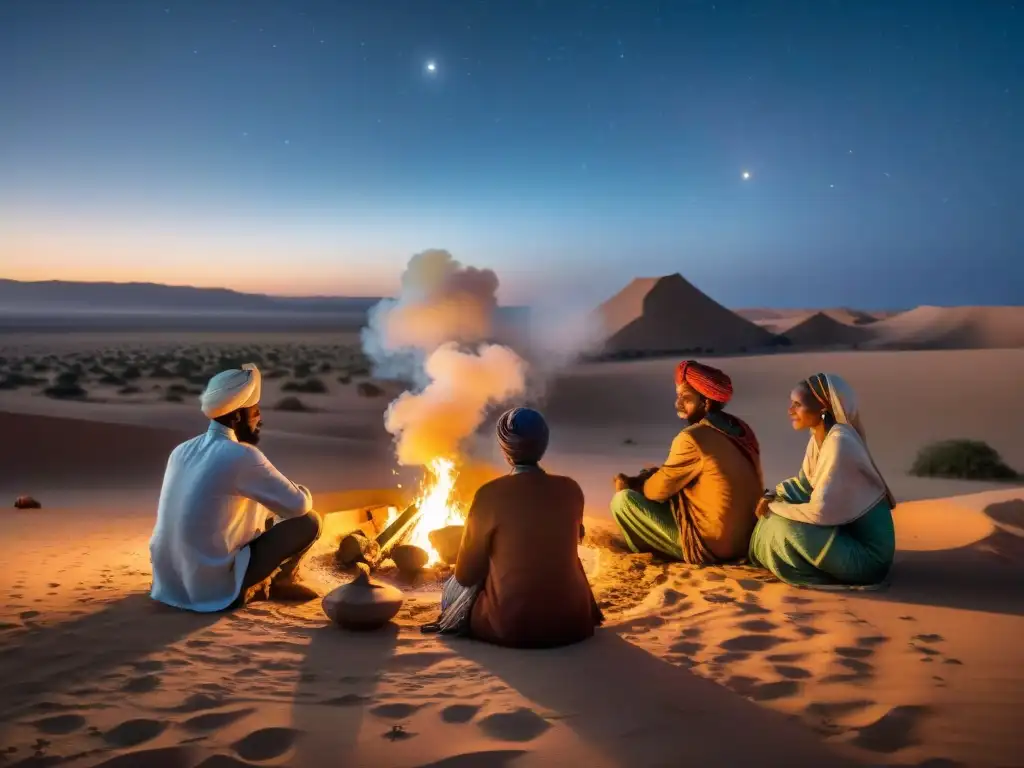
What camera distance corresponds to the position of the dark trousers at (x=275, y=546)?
544cm

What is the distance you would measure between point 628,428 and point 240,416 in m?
17.6

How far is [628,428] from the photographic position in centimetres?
2230

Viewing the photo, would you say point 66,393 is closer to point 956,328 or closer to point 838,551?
point 838,551

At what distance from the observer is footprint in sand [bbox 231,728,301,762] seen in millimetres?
3400

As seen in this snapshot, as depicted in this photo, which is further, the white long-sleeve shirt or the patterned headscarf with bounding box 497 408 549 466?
the white long-sleeve shirt

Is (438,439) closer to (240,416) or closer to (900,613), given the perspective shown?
(240,416)

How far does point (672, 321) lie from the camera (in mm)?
67812

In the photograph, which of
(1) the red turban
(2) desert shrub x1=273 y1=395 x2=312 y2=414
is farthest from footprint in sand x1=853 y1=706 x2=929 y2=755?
(2) desert shrub x1=273 y1=395 x2=312 y2=414

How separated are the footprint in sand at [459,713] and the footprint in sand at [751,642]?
167 centimetres

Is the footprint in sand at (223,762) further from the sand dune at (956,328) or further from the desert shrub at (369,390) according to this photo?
the sand dune at (956,328)

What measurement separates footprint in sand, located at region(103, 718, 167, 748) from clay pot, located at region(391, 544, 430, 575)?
3.23 m

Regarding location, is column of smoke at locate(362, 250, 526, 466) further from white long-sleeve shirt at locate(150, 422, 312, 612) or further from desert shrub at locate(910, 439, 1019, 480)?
desert shrub at locate(910, 439, 1019, 480)

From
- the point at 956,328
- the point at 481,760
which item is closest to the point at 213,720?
the point at 481,760

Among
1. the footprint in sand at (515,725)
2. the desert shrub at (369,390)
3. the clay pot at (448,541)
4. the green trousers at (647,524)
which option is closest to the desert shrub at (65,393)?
the desert shrub at (369,390)
